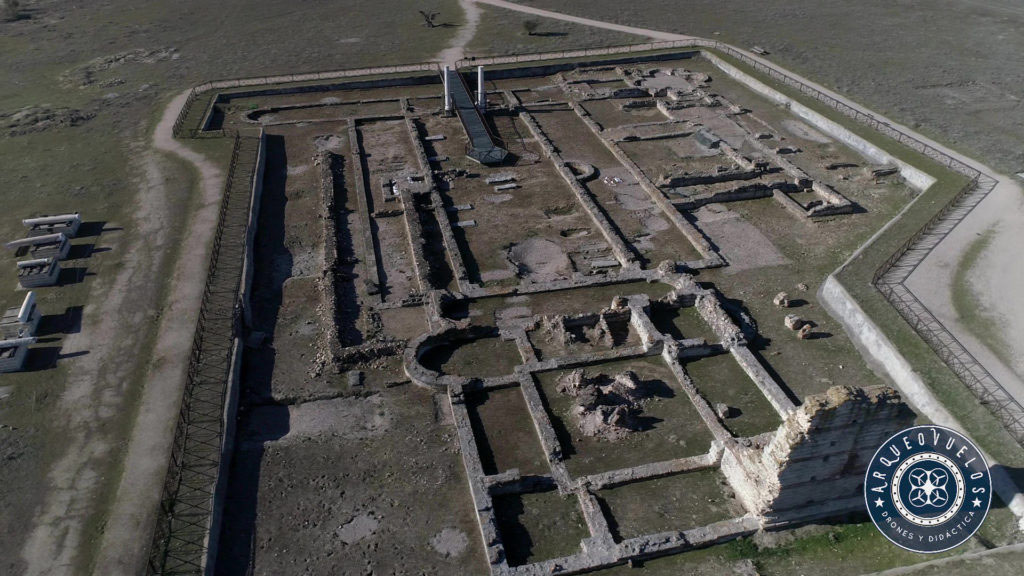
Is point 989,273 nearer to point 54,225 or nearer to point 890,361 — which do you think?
point 890,361

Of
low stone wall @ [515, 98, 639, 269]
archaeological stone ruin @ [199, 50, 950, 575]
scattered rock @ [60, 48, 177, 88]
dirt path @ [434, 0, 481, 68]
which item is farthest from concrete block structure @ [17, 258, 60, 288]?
dirt path @ [434, 0, 481, 68]

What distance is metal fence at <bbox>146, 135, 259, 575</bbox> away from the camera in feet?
51.9

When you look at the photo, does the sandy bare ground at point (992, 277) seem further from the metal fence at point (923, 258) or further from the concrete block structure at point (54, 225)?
the concrete block structure at point (54, 225)

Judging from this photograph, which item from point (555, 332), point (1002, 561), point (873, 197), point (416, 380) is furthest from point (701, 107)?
point (1002, 561)

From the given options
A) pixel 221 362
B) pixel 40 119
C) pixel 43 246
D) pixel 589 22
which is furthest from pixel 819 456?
pixel 589 22

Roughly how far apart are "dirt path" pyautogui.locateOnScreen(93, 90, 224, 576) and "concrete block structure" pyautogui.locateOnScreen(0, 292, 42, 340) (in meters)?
4.14

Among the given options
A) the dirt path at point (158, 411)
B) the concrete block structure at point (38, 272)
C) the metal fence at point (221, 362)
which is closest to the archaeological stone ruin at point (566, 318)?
the concrete block structure at point (38, 272)

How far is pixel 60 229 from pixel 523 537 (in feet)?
79.4

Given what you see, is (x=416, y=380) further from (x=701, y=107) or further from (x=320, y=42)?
(x=320, y=42)

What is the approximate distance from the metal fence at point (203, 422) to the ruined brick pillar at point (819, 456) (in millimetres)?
13400

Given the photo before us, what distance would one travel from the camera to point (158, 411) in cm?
1956

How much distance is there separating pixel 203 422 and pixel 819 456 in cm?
1654

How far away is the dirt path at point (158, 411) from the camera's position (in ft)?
52.3

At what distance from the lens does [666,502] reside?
17203 millimetres
